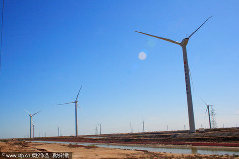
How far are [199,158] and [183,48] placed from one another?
158 feet

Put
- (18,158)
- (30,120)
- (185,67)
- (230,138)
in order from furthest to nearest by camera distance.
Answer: (30,120) → (185,67) → (230,138) → (18,158)

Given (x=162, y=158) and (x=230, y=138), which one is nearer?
(x=162, y=158)

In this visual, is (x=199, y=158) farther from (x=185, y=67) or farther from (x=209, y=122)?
(x=209, y=122)

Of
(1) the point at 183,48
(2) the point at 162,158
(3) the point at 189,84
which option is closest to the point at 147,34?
(1) the point at 183,48

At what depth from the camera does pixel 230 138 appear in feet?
143

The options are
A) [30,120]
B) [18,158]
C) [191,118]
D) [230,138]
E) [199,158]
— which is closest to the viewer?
[18,158]

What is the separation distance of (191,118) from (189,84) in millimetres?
9708

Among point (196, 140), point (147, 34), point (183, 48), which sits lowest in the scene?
point (196, 140)

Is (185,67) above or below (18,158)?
above

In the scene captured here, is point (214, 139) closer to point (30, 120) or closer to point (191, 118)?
point (191, 118)

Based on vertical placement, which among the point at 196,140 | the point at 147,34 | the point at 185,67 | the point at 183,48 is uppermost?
the point at 147,34

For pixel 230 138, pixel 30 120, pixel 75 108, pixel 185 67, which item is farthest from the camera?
pixel 30 120

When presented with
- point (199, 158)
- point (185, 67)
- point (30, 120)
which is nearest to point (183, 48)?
point (185, 67)

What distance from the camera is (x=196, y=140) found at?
160 feet
